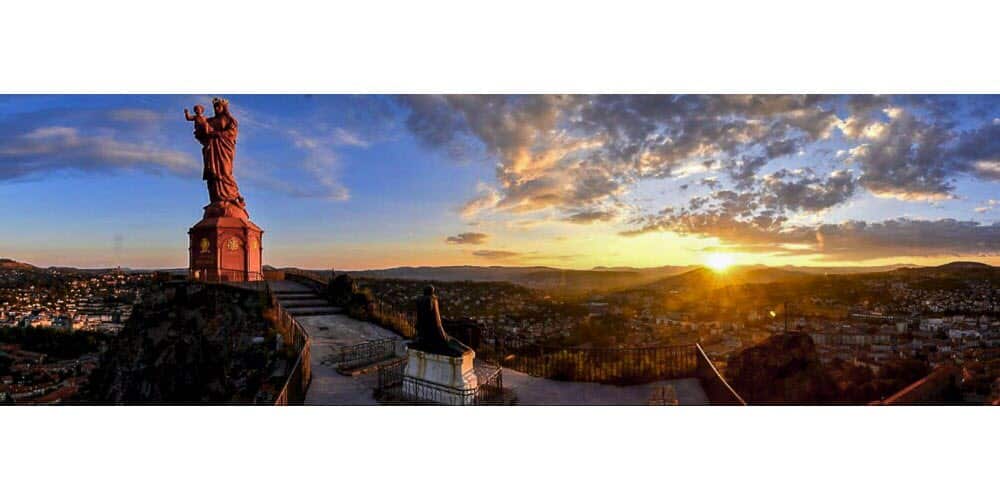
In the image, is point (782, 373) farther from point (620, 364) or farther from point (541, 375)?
point (541, 375)

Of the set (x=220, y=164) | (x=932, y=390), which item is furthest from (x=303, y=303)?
(x=932, y=390)

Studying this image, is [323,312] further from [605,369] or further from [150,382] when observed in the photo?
[605,369]

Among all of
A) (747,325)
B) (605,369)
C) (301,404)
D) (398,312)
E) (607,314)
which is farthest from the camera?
(398,312)

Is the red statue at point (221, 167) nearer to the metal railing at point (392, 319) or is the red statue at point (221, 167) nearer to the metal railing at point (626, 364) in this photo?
the metal railing at point (392, 319)

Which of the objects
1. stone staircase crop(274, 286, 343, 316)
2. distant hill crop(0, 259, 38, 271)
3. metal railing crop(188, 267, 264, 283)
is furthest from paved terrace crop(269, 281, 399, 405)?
distant hill crop(0, 259, 38, 271)

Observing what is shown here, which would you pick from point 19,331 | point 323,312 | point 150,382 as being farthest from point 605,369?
point 19,331

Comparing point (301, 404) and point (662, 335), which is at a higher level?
point (662, 335)
